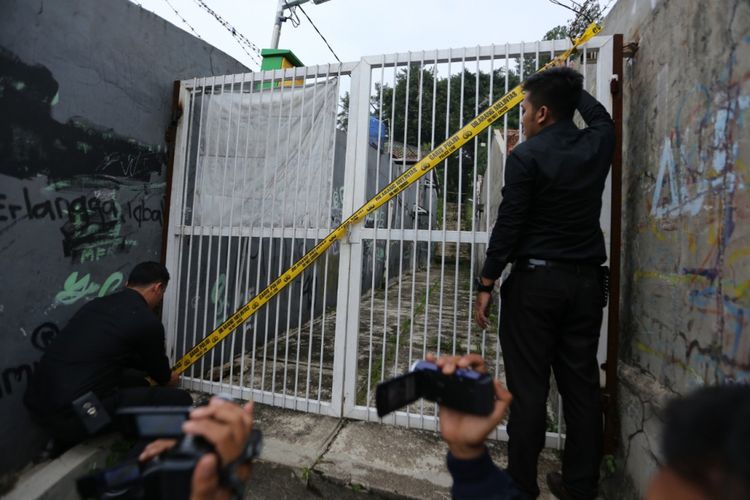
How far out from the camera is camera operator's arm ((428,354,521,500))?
870 mm

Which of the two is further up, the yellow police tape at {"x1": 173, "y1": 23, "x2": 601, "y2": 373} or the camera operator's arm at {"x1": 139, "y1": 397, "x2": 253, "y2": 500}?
the yellow police tape at {"x1": 173, "y1": 23, "x2": 601, "y2": 373}

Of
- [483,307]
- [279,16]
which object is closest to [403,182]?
[483,307]

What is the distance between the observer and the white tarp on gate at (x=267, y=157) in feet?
9.68

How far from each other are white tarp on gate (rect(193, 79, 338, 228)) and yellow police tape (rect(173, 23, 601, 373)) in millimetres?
326

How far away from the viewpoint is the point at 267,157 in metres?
3.08

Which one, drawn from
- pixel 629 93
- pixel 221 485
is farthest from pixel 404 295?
pixel 221 485

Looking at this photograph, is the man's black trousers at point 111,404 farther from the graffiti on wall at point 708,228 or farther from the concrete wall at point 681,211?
the graffiti on wall at point 708,228

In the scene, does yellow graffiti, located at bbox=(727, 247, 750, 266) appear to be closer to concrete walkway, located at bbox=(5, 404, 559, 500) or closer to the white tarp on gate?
concrete walkway, located at bbox=(5, 404, 559, 500)

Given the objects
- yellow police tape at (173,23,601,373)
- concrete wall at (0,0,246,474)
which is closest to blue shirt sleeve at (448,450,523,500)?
yellow police tape at (173,23,601,373)

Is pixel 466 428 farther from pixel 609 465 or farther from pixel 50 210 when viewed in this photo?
pixel 50 210

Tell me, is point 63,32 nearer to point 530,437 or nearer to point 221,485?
point 221,485

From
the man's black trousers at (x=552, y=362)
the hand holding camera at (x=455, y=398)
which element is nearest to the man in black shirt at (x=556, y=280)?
the man's black trousers at (x=552, y=362)

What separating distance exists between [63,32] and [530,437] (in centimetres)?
337

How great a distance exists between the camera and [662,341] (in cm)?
181
